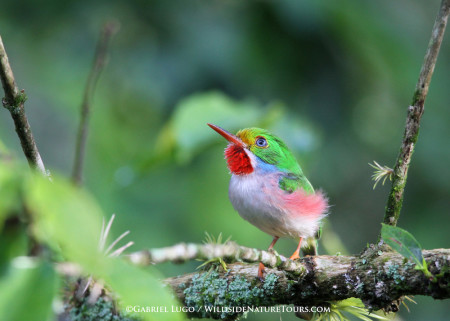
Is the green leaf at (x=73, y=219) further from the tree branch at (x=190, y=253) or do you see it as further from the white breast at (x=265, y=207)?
the white breast at (x=265, y=207)

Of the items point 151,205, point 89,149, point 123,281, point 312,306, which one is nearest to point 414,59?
point 151,205

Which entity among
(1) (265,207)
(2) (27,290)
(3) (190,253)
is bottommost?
(2) (27,290)

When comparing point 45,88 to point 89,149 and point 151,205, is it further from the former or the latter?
point 151,205

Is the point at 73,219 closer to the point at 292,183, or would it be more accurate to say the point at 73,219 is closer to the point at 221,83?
the point at 292,183

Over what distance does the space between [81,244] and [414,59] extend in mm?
5378

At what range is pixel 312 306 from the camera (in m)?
2.39

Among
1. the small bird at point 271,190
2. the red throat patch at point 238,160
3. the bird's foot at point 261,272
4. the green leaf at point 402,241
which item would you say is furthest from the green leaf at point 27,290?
the red throat patch at point 238,160

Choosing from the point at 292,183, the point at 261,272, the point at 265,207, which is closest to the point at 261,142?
the point at 292,183

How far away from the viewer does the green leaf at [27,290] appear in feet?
2.92

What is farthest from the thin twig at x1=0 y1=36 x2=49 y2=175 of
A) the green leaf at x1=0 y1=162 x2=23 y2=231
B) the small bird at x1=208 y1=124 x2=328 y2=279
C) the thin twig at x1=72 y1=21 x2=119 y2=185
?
the small bird at x1=208 y1=124 x2=328 y2=279

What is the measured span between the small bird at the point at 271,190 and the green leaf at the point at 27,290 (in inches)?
80.0

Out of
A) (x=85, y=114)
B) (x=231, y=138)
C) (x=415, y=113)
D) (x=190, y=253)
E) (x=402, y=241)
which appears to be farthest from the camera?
(x=231, y=138)

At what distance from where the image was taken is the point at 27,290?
3.05ft

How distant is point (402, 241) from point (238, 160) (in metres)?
2.01
